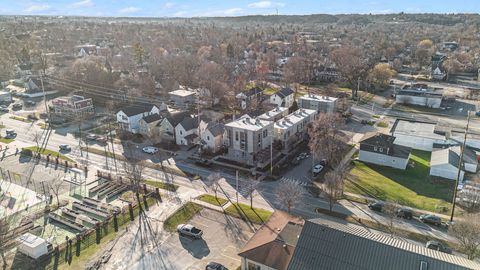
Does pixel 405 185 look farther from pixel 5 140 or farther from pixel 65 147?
pixel 5 140

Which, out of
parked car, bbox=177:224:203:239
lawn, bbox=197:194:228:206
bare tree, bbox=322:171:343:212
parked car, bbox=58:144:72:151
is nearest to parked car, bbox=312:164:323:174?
bare tree, bbox=322:171:343:212

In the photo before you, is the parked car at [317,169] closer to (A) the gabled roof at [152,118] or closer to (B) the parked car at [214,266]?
(B) the parked car at [214,266]

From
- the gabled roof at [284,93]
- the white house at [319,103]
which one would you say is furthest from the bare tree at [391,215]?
the gabled roof at [284,93]

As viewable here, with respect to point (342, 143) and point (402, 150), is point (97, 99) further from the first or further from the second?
point (402, 150)

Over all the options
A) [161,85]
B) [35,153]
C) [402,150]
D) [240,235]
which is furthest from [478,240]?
[161,85]

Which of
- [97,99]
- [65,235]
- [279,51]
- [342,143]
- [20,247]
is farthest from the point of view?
[279,51]

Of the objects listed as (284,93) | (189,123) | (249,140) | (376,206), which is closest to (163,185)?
(249,140)
